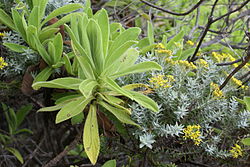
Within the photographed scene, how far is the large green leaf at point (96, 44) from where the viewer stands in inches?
33.1

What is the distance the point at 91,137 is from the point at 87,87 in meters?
0.17

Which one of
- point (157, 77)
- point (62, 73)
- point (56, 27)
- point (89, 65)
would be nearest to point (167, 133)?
point (157, 77)

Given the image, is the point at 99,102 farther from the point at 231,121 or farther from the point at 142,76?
the point at 231,121

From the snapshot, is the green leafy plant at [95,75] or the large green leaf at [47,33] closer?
the green leafy plant at [95,75]

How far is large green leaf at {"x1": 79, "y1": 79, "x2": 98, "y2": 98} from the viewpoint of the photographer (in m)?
0.76

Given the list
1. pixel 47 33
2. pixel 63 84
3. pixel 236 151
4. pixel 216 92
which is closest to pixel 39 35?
pixel 47 33

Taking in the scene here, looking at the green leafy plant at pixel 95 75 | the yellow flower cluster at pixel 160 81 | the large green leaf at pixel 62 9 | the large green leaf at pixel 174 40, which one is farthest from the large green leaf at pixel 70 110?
the large green leaf at pixel 174 40

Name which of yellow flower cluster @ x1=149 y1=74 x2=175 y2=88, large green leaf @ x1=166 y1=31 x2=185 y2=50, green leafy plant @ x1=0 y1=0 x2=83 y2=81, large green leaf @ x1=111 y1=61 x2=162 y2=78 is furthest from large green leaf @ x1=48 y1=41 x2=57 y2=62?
large green leaf @ x1=166 y1=31 x2=185 y2=50

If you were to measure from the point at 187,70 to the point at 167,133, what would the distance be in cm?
25

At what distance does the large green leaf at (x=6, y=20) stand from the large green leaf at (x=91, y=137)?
15.7 inches

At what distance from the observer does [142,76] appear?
3.17 ft

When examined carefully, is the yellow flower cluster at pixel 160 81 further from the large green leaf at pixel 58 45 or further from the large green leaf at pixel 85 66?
the large green leaf at pixel 58 45

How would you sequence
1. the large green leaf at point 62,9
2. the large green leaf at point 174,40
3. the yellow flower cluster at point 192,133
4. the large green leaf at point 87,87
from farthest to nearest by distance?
the large green leaf at point 174,40
the large green leaf at point 62,9
the yellow flower cluster at point 192,133
the large green leaf at point 87,87

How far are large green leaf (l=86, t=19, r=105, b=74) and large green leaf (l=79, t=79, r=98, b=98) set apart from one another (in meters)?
0.05
